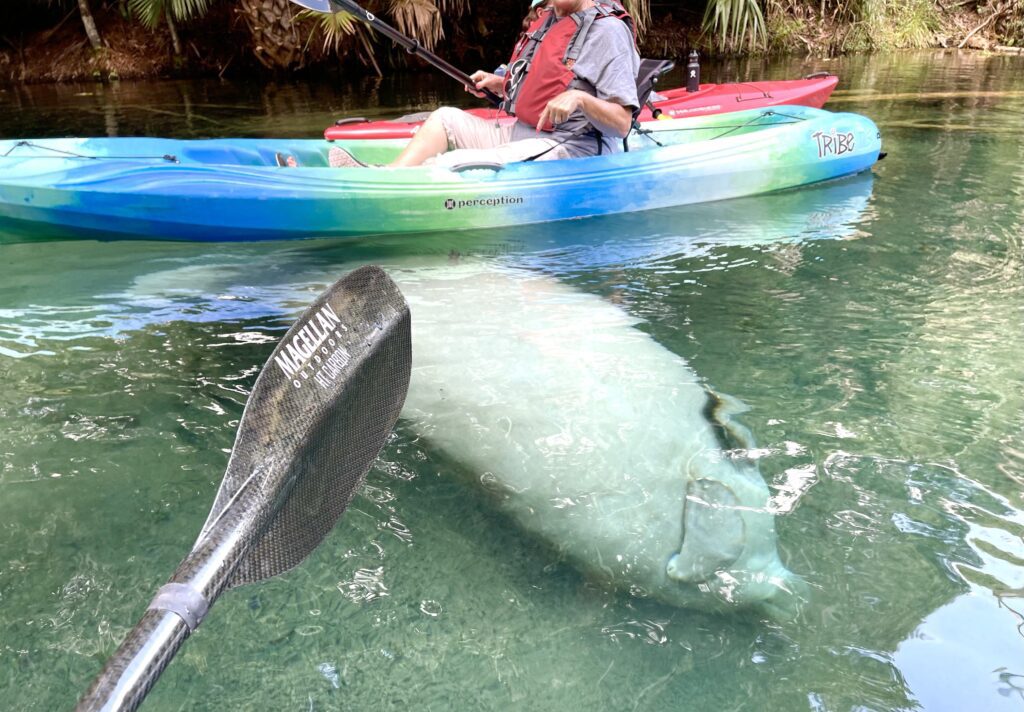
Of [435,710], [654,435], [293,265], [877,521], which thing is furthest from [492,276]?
[435,710]

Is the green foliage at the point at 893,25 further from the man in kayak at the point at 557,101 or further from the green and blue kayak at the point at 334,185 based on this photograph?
the man in kayak at the point at 557,101

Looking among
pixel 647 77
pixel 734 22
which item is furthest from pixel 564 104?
pixel 734 22

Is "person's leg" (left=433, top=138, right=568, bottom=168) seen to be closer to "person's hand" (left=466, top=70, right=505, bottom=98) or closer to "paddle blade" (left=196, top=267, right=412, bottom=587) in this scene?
"person's hand" (left=466, top=70, right=505, bottom=98)

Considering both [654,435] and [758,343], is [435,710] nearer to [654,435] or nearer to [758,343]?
[654,435]

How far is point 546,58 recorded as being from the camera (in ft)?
14.7

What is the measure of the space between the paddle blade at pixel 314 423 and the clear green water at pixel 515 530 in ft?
0.72

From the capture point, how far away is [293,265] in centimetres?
422

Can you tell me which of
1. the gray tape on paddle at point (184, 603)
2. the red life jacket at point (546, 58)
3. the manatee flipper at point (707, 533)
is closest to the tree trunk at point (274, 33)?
the red life jacket at point (546, 58)

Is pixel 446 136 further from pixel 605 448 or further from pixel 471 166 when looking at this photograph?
pixel 605 448

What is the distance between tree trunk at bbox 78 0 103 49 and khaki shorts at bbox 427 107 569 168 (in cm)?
1010

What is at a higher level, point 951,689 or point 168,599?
point 168,599

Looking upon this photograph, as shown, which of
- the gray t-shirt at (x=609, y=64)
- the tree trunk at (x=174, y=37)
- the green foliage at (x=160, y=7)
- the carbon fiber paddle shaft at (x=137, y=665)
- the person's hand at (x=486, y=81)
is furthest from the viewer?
the tree trunk at (x=174, y=37)

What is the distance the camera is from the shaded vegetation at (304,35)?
1202 cm

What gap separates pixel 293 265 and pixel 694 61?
445 centimetres
